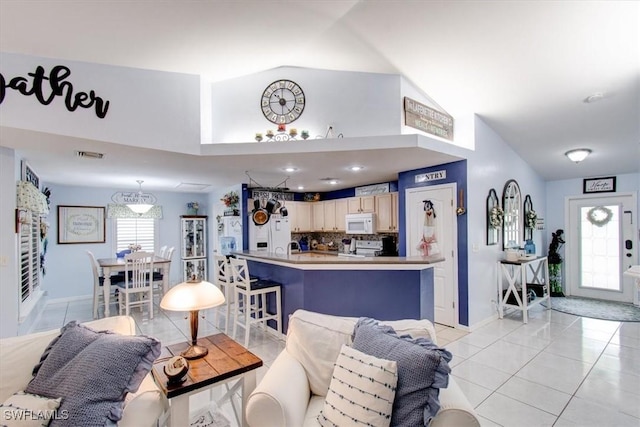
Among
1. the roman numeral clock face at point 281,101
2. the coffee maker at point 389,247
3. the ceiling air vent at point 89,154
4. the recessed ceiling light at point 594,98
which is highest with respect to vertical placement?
the roman numeral clock face at point 281,101

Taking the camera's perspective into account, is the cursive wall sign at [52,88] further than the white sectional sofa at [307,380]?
Yes

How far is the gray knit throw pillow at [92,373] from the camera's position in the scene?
143cm

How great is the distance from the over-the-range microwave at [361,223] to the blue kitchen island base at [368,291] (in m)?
2.38

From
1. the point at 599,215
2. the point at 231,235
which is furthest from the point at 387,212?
the point at 599,215

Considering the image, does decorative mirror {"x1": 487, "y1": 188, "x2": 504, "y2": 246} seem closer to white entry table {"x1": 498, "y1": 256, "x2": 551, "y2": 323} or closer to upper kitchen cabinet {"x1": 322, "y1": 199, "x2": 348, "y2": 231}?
white entry table {"x1": 498, "y1": 256, "x2": 551, "y2": 323}

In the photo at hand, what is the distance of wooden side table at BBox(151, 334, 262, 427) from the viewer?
1.65 meters

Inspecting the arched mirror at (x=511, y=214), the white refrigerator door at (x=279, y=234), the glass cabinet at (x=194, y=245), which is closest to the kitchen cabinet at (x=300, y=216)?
the white refrigerator door at (x=279, y=234)

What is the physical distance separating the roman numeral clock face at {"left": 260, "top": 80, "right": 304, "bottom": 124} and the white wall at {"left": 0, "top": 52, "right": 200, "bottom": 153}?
0.83 m

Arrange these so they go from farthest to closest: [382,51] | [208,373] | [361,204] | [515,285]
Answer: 1. [361,204]
2. [515,285]
3. [382,51]
4. [208,373]

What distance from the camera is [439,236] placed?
4.41m

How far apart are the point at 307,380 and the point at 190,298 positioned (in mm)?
883

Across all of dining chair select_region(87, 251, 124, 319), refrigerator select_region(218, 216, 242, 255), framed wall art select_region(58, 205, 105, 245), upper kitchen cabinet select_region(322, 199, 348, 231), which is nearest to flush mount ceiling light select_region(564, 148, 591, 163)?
upper kitchen cabinet select_region(322, 199, 348, 231)

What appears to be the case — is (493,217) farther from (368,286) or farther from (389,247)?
(368,286)

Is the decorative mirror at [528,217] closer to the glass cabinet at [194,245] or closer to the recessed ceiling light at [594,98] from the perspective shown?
the recessed ceiling light at [594,98]
